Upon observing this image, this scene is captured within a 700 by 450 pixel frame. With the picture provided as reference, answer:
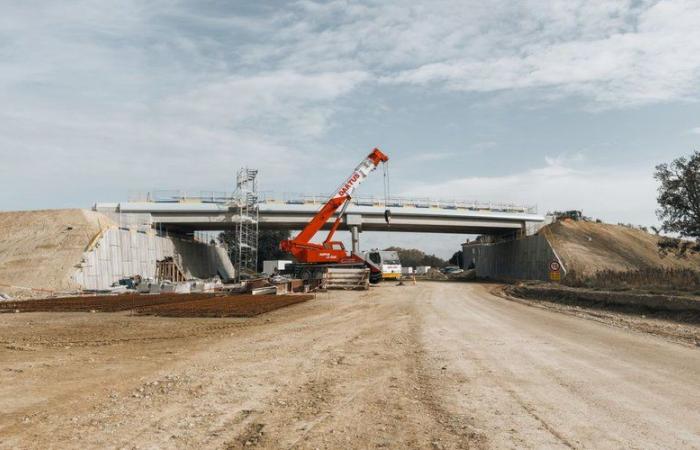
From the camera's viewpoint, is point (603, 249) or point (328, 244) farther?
point (603, 249)

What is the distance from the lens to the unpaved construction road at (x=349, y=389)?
4941 millimetres

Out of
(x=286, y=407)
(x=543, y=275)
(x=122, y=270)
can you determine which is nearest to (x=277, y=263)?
(x=122, y=270)

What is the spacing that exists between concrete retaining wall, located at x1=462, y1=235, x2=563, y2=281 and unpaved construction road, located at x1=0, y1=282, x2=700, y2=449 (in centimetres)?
4014

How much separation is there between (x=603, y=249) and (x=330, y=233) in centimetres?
3359

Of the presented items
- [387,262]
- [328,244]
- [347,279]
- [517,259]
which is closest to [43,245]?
[328,244]

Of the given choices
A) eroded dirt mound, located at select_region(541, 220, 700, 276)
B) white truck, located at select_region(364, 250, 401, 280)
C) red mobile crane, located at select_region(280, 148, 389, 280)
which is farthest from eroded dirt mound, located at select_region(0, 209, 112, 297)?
eroded dirt mound, located at select_region(541, 220, 700, 276)

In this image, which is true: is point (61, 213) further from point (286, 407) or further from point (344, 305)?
point (286, 407)

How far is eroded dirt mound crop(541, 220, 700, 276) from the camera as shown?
2036 inches

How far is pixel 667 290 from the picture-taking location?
21.8 m

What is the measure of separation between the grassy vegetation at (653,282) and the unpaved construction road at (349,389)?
12127mm

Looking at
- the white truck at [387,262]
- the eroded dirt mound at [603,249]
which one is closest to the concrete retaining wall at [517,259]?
the eroded dirt mound at [603,249]

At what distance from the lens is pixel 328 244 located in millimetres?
38625

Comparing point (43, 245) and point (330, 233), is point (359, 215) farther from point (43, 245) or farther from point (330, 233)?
point (43, 245)

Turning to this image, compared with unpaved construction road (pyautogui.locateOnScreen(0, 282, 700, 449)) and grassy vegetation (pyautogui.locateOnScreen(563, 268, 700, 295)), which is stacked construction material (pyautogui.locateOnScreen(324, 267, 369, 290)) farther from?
unpaved construction road (pyautogui.locateOnScreen(0, 282, 700, 449))
